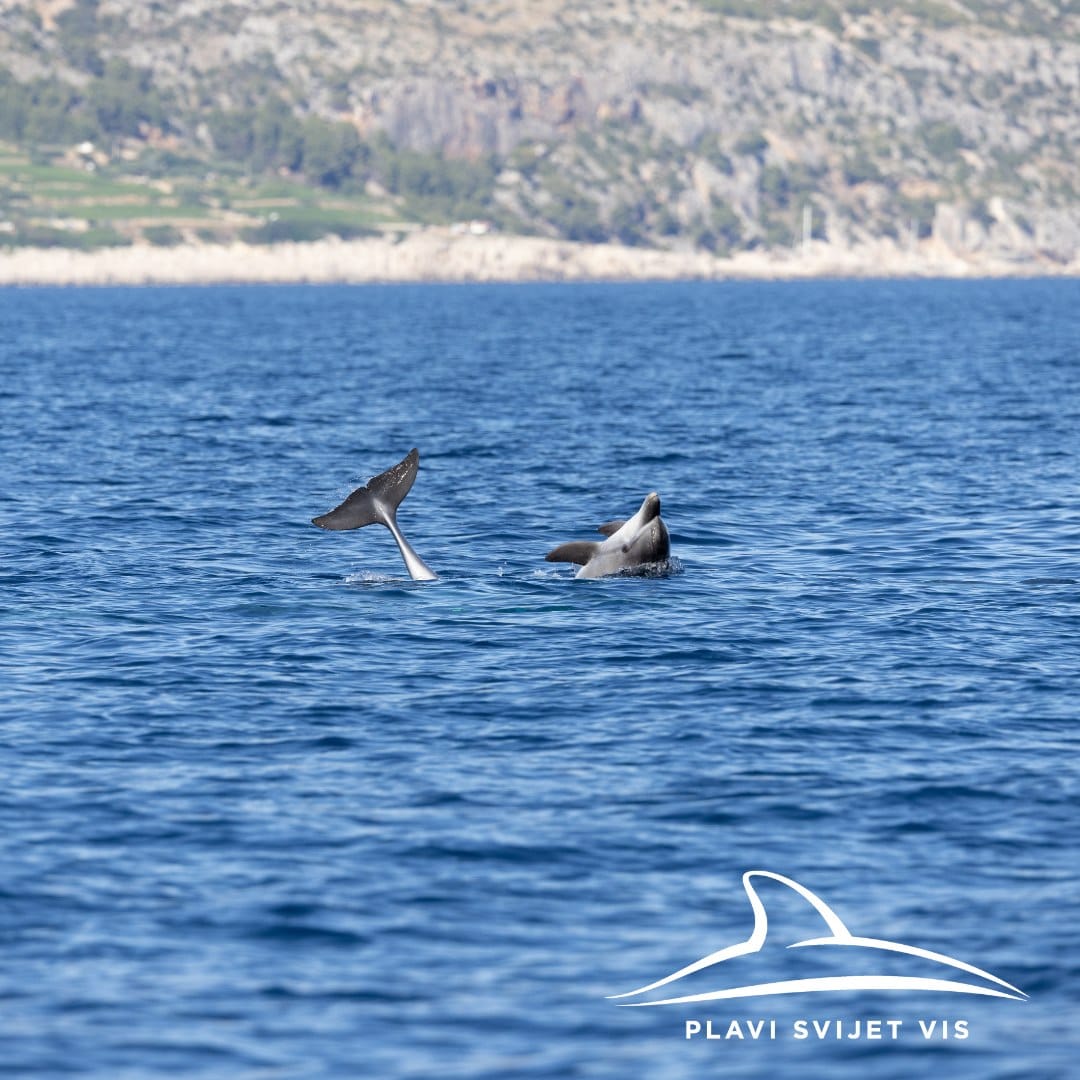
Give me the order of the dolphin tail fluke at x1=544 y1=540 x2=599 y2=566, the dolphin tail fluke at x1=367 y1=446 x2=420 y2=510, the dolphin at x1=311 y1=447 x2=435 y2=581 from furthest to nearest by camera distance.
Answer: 1. the dolphin at x1=311 y1=447 x2=435 y2=581
2. the dolphin tail fluke at x1=367 y1=446 x2=420 y2=510
3. the dolphin tail fluke at x1=544 y1=540 x2=599 y2=566

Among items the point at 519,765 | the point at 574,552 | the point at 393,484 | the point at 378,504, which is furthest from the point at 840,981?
the point at 378,504

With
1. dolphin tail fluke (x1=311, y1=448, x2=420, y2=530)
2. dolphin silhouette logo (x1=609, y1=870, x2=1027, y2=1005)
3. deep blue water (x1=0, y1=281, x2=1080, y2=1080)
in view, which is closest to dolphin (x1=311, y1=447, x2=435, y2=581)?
dolphin tail fluke (x1=311, y1=448, x2=420, y2=530)

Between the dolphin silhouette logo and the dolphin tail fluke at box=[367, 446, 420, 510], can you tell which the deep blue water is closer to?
the dolphin silhouette logo

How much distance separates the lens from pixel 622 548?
1341 inches

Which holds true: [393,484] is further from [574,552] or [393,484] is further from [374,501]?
[574,552]

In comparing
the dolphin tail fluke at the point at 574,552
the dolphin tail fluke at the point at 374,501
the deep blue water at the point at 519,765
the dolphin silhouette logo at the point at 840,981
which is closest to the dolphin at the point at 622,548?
the dolphin tail fluke at the point at 574,552

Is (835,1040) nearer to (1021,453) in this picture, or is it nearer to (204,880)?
(204,880)

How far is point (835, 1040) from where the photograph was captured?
50.4 feet

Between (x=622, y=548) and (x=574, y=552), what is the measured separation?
1.40 meters

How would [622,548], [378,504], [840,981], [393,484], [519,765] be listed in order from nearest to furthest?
[840,981] → [519,765] → [622,548] → [393,484] → [378,504]

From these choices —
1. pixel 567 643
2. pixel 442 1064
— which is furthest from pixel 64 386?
pixel 442 1064

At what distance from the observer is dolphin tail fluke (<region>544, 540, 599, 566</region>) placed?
32812 millimetres

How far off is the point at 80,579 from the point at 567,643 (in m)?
10.6

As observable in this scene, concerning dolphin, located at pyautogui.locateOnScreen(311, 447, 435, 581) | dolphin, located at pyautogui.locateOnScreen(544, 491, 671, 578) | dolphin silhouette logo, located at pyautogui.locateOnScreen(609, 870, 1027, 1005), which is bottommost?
dolphin silhouette logo, located at pyautogui.locateOnScreen(609, 870, 1027, 1005)
